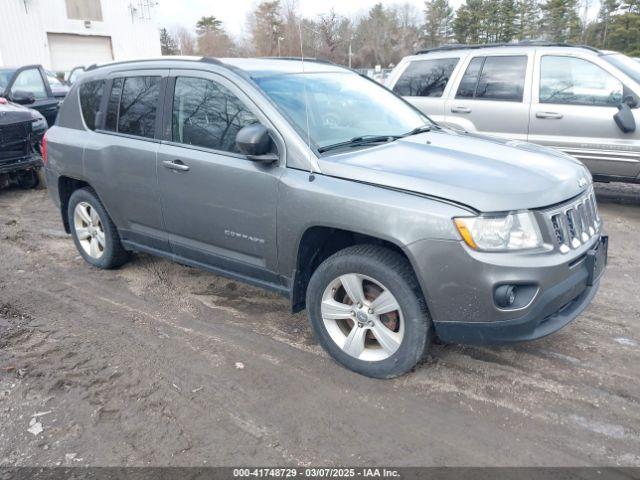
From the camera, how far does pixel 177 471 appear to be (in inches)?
98.5

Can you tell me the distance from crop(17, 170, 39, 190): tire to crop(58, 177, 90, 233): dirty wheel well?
13.9 ft

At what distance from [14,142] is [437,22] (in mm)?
31132

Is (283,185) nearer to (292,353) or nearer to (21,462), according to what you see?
(292,353)

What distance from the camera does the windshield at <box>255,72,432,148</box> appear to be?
3.48 metres

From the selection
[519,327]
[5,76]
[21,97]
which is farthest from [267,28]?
[5,76]

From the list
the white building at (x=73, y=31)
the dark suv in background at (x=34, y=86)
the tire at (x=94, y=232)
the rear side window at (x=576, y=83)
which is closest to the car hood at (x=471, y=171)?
the tire at (x=94, y=232)

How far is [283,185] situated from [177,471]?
1.69 m

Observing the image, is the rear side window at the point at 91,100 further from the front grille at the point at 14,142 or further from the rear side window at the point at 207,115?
the front grille at the point at 14,142

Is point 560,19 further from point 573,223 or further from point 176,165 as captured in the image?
point 176,165

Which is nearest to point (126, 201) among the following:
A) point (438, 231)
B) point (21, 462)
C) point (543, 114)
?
point (21, 462)

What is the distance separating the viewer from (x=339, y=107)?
3.86 m

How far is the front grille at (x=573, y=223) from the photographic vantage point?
2850mm

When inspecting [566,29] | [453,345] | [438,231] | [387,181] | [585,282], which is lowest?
[453,345]

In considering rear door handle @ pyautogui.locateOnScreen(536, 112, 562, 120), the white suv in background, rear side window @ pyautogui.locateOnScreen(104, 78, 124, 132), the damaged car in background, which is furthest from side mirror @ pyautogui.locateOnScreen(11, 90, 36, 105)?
rear door handle @ pyautogui.locateOnScreen(536, 112, 562, 120)
